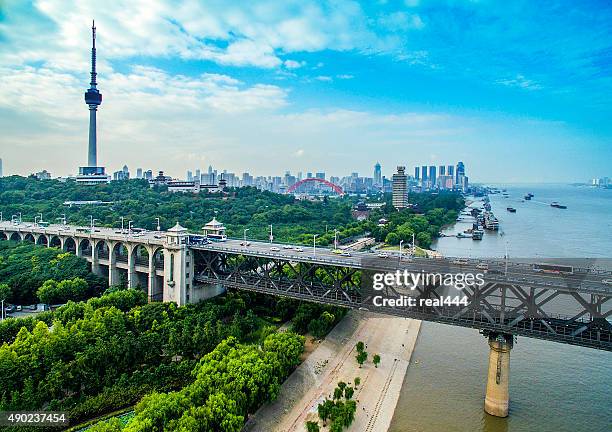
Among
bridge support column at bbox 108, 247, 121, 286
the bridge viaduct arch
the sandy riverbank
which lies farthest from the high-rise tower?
the sandy riverbank

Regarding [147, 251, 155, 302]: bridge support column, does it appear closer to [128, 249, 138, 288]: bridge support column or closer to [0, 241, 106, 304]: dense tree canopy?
[128, 249, 138, 288]: bridge support column

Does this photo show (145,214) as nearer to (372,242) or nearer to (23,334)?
(372,242)

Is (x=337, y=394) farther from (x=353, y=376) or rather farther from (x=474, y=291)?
(x=474, y=291)

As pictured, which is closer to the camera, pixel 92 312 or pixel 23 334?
pixel 23 334

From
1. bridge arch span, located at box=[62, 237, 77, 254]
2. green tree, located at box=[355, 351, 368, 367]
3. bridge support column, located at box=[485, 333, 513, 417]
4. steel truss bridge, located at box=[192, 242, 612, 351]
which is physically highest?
steel truss bridge, located at box=[192, 242, 612, 351]

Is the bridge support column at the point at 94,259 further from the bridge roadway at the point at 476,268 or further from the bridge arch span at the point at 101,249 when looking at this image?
the bridge roadway at the point at 476,268

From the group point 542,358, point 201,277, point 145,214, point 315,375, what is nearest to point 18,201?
point 145,214
